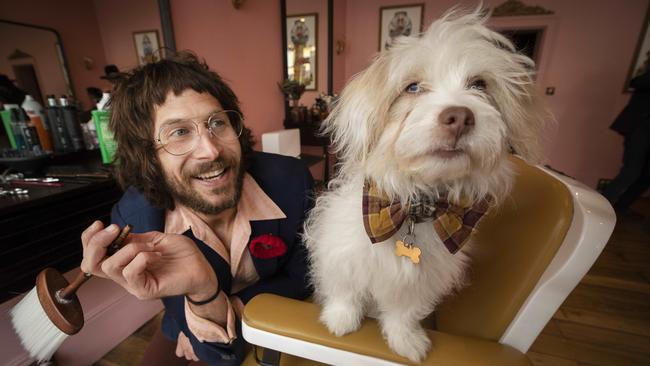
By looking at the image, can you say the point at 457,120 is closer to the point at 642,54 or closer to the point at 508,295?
the point at 508,295

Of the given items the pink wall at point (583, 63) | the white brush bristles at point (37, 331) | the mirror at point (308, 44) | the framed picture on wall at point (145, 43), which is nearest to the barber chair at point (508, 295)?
the white brush bristles at point (37, 331)

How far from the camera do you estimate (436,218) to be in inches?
25.9

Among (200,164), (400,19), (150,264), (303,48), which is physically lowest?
(150,264)

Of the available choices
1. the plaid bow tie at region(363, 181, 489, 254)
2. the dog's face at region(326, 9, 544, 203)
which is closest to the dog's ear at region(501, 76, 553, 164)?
the dog's face at region(326, 9, 544, 203)

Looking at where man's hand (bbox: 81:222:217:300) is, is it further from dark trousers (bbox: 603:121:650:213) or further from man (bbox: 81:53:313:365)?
dark trousers (bbox: 603:121:650:213)

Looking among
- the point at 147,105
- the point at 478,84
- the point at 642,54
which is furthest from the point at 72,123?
the point at 642,54

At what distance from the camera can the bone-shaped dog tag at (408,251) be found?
25.7 inches

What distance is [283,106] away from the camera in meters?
2.42

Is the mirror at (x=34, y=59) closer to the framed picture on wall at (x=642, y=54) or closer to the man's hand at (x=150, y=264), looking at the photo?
the man's hand at (x=150, y=264)

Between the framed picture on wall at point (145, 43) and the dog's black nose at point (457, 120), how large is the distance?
4.27ft

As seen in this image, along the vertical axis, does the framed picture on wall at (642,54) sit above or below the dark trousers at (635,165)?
above

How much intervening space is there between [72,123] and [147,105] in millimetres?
688

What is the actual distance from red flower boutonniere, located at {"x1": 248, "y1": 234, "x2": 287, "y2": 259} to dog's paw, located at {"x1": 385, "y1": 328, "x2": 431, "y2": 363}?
0.42m

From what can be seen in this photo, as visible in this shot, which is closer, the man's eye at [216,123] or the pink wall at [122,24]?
the man's eye at [216,123]
